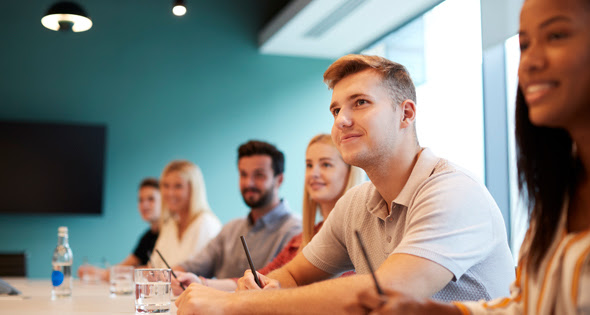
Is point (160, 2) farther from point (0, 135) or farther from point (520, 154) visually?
point (520, 154)

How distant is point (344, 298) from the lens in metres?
1.21

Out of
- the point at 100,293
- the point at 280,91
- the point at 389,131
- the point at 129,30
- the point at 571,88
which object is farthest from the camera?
the point at 280,91

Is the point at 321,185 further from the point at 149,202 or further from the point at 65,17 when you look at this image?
the point at 149,202

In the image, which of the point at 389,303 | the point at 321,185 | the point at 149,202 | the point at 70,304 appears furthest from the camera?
the point at 149,202

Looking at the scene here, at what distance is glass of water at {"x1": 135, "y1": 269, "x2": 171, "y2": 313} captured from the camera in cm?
168

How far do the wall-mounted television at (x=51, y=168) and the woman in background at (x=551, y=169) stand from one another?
494 cm

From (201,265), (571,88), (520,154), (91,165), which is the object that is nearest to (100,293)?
(201,265)

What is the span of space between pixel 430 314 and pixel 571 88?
442 millimetres

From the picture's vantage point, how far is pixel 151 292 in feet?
5.54

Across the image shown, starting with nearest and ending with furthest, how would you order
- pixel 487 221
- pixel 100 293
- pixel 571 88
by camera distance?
pixel 571 88 → pixel 487 221 → pixel 100 293

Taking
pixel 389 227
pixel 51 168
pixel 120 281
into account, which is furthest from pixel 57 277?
pixel 51 168

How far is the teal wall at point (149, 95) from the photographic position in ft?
17.9

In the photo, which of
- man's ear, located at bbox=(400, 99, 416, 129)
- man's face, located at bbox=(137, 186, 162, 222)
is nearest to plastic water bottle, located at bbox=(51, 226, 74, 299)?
man's ear, located at bbox=(400, 99, 416, 129)

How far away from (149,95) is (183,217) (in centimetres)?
208
